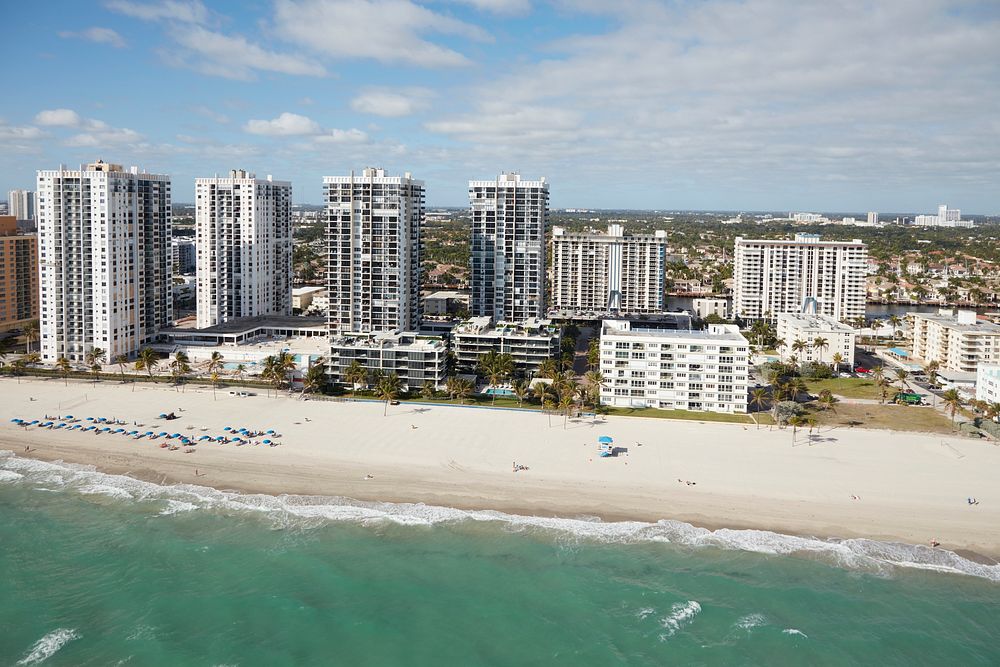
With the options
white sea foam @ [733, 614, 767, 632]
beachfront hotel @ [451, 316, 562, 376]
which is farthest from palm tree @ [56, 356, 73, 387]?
white sea foam @ [733, 614, 767, 632]

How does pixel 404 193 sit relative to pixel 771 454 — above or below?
above

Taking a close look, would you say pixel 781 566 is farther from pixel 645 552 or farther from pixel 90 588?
pixel 90 588

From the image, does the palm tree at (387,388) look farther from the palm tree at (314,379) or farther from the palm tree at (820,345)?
the palm tree at (820,345)

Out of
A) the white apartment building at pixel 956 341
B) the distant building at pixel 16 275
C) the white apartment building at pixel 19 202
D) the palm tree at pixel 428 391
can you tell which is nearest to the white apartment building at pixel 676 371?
the palm tree at pixel 428 391

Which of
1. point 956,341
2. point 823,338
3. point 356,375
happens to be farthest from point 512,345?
point 956,341

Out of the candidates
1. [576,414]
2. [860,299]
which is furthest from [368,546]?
[860,299]

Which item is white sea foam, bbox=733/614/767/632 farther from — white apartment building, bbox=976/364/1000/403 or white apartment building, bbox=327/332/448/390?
white apartment building, bbox=976/364/1000/403
